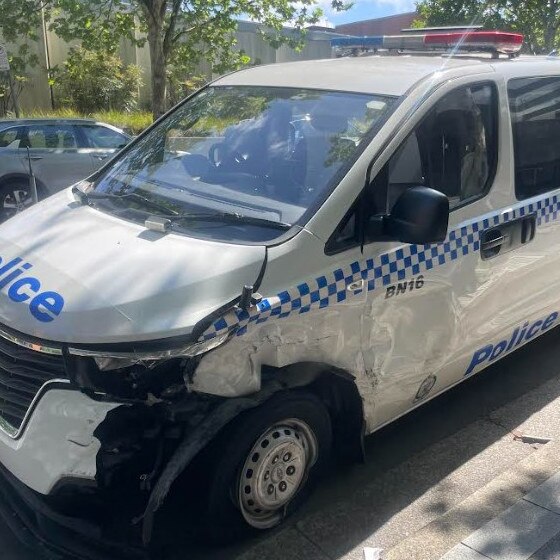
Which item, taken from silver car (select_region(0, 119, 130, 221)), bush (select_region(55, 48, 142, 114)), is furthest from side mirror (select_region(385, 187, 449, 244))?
bush (select_region(55, 48, 142, 114))

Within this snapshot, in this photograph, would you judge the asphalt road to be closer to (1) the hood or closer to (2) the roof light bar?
(1) the hood

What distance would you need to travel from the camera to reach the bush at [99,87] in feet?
70.0

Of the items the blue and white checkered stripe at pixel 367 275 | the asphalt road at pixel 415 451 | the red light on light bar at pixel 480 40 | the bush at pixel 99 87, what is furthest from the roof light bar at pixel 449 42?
the bush at pixel 99 87

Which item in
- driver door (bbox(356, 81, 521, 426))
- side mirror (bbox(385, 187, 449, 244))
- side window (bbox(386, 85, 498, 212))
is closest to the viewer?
side mirror (bbox(385, 187, 449, 244))

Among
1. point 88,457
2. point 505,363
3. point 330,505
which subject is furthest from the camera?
point 505,363

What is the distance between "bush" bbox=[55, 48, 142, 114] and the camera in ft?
70.0

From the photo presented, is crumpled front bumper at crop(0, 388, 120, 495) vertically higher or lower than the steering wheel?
lower

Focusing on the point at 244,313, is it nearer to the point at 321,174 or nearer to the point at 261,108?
the point at 321,174

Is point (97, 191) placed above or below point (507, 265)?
above

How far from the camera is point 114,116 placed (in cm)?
2047

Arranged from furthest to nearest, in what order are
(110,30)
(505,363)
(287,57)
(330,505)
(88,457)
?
(287,57)
(110,30)
(505,363)
(330,505)
(88,457)

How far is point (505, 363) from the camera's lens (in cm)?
464

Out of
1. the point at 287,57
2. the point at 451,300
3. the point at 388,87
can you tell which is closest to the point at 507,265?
the point at 451,300

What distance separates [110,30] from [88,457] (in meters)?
12.2
